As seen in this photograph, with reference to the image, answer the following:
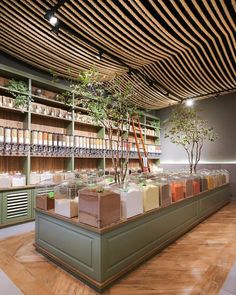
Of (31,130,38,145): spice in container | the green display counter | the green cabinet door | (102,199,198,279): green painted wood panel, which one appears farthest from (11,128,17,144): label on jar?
(102,199,198,279): green painted wood panel

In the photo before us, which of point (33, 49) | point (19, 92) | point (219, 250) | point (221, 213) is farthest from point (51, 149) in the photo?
point (221, 213)

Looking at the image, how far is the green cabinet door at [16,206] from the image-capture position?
12.6ft

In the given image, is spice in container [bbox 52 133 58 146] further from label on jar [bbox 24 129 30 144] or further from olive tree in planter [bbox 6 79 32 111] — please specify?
olive tree in planter [bbox 6 79 32 111]

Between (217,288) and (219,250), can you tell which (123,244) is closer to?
(217,288)

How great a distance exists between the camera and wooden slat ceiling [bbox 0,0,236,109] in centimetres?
303

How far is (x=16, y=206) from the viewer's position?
4.00m

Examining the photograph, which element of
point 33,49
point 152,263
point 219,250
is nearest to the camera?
point 152,263

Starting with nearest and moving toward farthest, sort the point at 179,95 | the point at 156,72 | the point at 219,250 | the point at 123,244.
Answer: the point at 123,244 → the point at 219,250 → the point at 156,72 → the point at 179,95

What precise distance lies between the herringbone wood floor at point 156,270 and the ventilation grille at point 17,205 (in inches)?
26.3

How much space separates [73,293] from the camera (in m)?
1.98

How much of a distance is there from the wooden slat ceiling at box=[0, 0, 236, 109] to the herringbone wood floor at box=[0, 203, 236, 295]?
8.99 ft

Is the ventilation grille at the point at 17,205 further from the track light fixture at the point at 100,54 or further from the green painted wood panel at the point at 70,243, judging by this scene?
the track light fixture at the point at 100,54

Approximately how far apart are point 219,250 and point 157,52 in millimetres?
3481

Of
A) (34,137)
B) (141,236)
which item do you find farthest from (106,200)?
(34,137)
